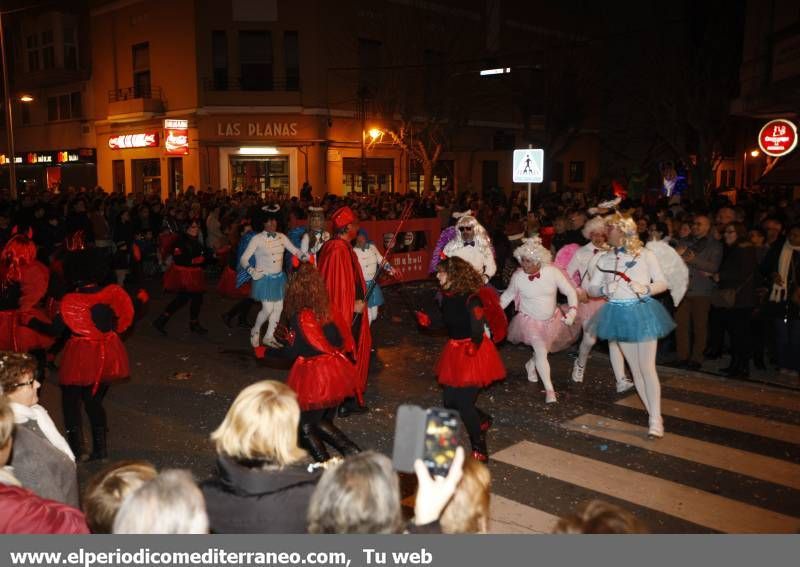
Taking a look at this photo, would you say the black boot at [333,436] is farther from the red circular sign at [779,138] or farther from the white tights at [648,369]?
the red circular sign at [779,138]

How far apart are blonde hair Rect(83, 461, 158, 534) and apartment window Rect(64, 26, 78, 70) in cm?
3766

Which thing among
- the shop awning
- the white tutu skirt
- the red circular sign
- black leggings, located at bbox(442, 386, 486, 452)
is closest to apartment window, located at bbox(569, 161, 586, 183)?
the shop awning

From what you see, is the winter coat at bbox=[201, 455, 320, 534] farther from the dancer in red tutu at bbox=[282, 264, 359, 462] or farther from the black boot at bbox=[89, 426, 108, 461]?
the black boot at bbox=[89, 426, 108, 461]

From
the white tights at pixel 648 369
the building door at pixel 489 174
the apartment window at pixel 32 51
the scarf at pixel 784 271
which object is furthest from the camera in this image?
the building door at pixel 489 174

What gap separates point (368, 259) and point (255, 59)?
2265 centimetres

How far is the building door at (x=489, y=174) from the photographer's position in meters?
38.3

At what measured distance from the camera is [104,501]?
280 centimetres

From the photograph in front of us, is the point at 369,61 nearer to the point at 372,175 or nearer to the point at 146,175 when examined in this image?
the point at 372,175

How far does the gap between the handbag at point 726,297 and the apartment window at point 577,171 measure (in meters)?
35.3

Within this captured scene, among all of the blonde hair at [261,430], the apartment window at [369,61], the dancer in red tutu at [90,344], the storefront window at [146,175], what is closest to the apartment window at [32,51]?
the storefront window at [146,175]

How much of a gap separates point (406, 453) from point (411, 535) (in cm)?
29

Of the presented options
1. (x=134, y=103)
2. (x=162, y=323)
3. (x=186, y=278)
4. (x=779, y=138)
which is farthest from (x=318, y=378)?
(x=134, y=103)

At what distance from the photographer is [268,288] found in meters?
9.77

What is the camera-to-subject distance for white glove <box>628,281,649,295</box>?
6652mm
